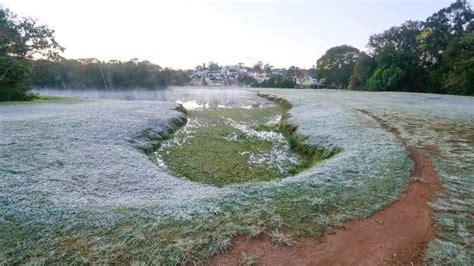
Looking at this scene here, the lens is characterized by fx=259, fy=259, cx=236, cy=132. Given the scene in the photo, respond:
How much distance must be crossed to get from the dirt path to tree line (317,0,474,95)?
1784 inches

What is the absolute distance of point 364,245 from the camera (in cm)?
552

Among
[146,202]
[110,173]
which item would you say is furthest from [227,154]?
[146,202]

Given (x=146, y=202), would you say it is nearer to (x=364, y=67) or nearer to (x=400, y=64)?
(x=400, y=64)

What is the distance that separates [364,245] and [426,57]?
205 ft

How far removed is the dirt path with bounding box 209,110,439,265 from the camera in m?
5.11

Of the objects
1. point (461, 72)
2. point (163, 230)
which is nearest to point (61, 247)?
point (163, 230)

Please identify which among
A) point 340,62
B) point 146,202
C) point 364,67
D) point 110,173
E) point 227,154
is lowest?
point 227,154

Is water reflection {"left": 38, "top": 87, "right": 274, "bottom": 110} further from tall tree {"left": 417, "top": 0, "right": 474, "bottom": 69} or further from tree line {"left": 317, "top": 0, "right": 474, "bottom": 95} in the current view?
tall tree {"left": 417, "top": 0, "right": 474, "bottom": 69}

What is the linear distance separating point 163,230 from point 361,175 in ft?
22.0

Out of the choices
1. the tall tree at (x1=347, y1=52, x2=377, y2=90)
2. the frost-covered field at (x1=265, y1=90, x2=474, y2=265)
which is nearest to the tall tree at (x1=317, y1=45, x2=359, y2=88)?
the tall tree at (x1=347, y1=52, x2=377, y2=90)

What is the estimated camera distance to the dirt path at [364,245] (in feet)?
16.8

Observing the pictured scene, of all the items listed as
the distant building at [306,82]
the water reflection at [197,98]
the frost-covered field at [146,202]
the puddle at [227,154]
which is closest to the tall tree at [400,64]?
the water reflection at [197,98]

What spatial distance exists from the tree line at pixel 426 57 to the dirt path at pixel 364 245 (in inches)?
1784

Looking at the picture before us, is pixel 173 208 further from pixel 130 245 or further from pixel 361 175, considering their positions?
pixel 361 175
